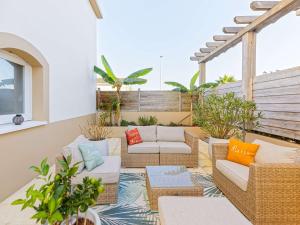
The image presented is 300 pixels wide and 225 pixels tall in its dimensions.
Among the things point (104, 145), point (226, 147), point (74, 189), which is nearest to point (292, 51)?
point (226, 147)

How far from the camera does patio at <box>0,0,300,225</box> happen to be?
2100mm

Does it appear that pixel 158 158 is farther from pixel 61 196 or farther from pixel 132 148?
pixel 61 196

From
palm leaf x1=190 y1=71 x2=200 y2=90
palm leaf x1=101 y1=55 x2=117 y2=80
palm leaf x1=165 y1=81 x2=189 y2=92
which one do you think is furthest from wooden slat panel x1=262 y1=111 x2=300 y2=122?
palm leaf x1=101 y1=55 x2=117 y2=80

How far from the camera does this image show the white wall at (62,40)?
12.8 feet

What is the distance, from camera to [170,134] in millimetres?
5551

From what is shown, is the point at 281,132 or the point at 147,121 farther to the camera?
the point at 147,121

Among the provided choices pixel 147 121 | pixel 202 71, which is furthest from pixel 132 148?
pixel 202 71

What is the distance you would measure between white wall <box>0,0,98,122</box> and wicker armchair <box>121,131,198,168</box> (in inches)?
76.5

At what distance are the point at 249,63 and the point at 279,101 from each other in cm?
172

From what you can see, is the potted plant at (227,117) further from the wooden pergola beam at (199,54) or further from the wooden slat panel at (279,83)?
the wooden pergola beam at (199,54)

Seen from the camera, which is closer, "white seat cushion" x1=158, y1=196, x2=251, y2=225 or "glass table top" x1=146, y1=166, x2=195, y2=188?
"white seat cushion" x1=158, y1=196, x2=251, y2=225

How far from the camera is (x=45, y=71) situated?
4.92 m

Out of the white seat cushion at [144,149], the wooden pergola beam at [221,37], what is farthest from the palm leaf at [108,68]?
the white seat cushion at [144,149]

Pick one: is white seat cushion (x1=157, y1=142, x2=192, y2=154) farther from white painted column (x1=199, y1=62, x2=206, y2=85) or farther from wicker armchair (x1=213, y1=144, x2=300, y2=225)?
white painted column (x1=199, y1=62, x2=206, y2=85)
